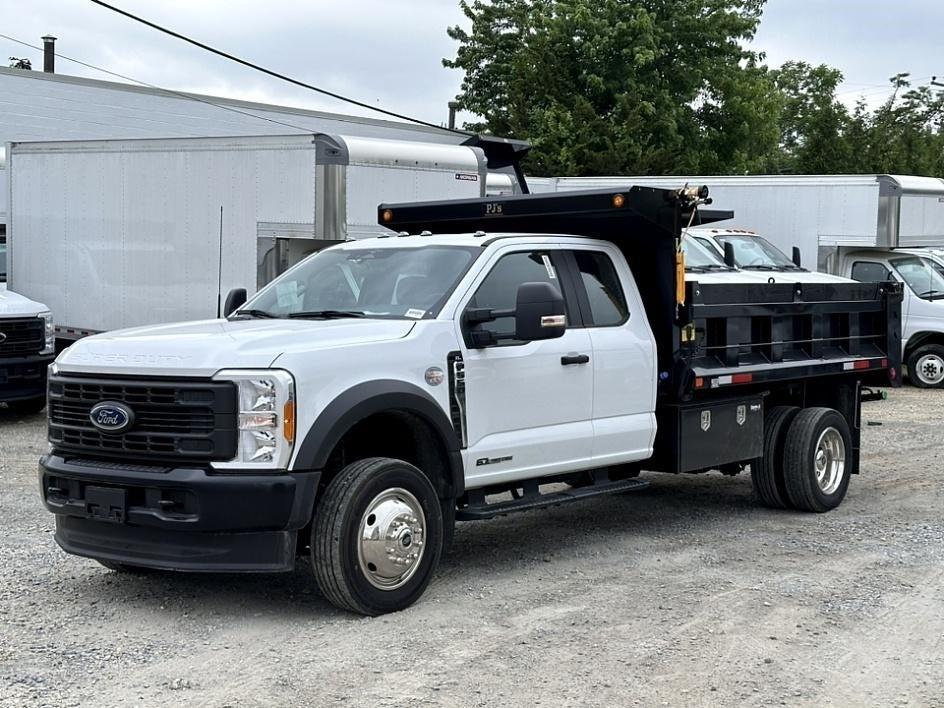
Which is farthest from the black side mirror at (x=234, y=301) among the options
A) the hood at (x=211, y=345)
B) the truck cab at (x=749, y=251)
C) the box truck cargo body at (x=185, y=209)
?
the truck cab at (x=749, y=251)

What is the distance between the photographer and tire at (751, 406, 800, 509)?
31.4 feet

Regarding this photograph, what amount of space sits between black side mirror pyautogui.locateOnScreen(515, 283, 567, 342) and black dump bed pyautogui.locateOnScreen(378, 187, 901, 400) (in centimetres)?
123

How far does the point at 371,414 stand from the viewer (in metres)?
6.53

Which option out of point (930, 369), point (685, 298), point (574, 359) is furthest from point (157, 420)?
point (930, 369)

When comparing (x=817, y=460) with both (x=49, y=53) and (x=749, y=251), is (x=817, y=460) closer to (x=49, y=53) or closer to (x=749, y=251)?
(x=749, y=251)

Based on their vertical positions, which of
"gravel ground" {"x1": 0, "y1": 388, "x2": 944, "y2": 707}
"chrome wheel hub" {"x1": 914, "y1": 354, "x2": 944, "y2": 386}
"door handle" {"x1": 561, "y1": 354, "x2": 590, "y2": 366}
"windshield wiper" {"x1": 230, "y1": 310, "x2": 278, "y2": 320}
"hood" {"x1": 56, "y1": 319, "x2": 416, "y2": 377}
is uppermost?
"windshield wiper" {"x1": 230, "y1": 310, "x2": 278, "y2": 320}

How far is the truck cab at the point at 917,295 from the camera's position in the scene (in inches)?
742

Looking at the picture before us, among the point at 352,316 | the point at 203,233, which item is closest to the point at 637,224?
the point at 352,316

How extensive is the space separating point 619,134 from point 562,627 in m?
30.4

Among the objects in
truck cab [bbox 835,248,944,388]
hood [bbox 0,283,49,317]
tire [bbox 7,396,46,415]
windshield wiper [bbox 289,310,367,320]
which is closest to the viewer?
windshield wiper [bbox 289,310,367,320]

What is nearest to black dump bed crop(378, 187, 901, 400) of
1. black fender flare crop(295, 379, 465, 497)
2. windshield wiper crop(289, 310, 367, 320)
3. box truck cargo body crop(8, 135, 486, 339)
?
windshield wiper crop(289, 310, 367, 320)

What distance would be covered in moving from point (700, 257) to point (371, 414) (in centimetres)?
1097

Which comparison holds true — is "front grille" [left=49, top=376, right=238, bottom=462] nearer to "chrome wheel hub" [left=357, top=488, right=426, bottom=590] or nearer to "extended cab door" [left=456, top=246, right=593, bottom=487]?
"chrome wheel hub" [left=357, top=488, right=426, bottom=590]

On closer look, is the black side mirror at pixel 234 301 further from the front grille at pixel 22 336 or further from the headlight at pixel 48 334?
the headlight at pixel 48 334
